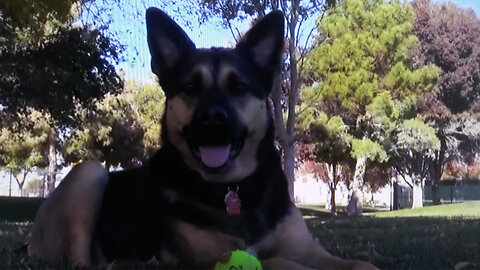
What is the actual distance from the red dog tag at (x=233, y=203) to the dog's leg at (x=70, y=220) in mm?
1084

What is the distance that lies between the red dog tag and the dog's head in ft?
0.43

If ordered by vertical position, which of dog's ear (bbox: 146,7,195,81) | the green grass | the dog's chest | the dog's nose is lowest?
the green grass

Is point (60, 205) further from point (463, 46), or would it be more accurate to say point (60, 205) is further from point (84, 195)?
point (463, 46)

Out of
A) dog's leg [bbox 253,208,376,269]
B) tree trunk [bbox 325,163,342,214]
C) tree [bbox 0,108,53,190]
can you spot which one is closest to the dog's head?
dog's leg [bbox 253,208,376,269]

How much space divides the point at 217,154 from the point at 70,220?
1201 millimetres

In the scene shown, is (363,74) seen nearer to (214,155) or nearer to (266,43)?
(266,43)

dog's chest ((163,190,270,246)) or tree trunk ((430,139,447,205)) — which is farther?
tree trunk ((430,139,447,205))

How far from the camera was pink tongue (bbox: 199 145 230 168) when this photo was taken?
4.43m

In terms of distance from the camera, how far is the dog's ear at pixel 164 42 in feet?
15.9

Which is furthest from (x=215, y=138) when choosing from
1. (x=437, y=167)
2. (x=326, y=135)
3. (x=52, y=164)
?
(x=437, y=167)

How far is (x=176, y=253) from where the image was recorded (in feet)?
14.5

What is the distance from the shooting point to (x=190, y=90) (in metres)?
4.53

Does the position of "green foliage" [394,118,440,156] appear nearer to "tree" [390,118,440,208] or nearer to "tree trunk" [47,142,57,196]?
"tree" [390,118,440,208]

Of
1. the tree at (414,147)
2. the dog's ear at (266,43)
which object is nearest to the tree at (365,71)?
the tree at (414,147)
